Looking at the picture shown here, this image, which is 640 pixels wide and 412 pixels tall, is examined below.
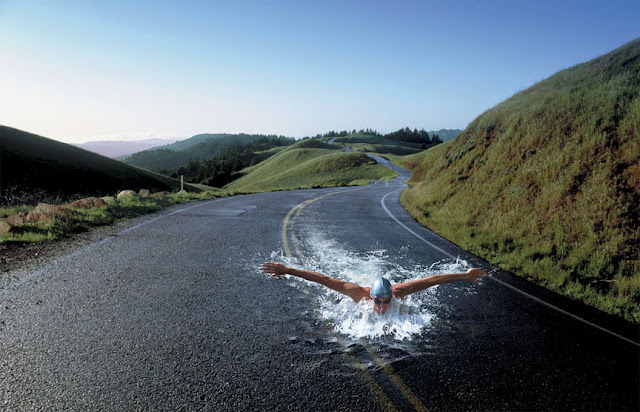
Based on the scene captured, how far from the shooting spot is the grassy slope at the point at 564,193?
7246mm

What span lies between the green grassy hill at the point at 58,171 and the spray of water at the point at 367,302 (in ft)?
117

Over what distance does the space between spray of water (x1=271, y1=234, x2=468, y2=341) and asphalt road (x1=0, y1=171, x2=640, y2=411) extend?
0.15 meters

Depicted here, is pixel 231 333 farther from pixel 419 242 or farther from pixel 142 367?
pixel 419 242

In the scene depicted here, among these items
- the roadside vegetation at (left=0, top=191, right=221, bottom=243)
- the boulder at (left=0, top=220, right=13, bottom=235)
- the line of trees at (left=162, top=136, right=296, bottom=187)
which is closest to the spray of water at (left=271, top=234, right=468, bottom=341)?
the roadside vegetation at (left=0, top=191, right=221, bottom=243)

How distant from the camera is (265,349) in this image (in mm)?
3816

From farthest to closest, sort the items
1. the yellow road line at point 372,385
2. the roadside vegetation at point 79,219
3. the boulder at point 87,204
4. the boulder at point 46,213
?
the boulder at point 87,204 < the boulder at point 46,213 < the roadside vegetation at point 79,219 < the yellow road line at point 372,385

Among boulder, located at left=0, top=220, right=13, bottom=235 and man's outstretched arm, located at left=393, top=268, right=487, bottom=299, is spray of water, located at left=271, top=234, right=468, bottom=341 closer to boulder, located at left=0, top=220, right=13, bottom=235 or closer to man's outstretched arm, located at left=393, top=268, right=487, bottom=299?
man's outstretched arm, located at left=393, top=268, right=487, bottom=299

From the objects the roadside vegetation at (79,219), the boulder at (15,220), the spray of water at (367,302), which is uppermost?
the boulder at (15,220)

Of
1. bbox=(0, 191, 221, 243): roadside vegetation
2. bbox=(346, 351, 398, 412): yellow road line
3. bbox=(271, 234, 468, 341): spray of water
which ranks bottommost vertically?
bbox=(346, 351, 398, 412): yellow road line

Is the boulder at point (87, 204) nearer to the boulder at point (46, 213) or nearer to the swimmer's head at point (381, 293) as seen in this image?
the boulder at point (46, 213)

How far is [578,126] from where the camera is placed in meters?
13.3

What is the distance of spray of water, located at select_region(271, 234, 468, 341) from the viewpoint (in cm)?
441

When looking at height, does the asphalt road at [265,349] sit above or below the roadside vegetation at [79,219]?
below

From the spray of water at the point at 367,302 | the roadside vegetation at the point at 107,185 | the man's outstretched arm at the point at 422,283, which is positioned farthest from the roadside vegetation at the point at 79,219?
the man's outstretched arm at the point at 422,283
